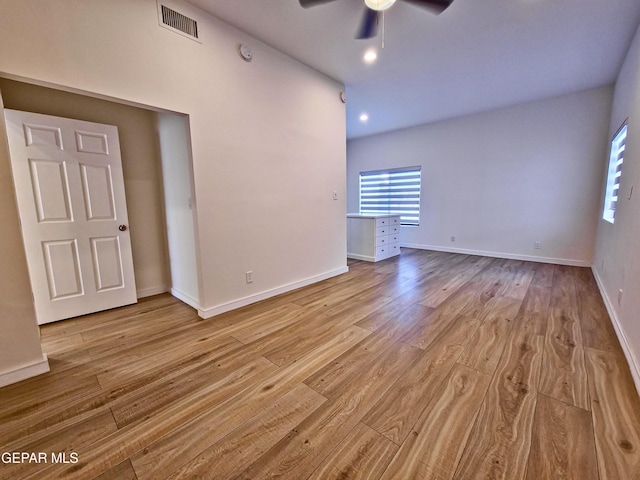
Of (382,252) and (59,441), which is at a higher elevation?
(382,252)

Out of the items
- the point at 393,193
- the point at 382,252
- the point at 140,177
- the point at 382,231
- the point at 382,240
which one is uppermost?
the point at 140,177

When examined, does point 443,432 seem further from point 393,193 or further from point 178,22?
point 393,193

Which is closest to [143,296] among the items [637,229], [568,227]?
[637,229]

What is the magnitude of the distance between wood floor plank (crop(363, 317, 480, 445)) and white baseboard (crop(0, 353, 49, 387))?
214 cm

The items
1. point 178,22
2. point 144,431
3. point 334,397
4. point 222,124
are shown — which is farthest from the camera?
point 222,124

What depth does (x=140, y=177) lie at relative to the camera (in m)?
3.13

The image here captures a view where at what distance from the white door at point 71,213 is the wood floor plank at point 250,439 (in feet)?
7.71

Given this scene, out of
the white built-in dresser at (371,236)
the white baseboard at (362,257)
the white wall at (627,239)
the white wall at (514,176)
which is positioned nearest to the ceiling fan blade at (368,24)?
the white wall at (627,239)

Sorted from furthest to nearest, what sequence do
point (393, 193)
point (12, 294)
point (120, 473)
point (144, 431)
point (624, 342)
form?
point (393, 193) → point (624, 342) → point (12, 294) → point (144, 431) → point (120, 473)

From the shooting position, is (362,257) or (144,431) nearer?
(144,431)

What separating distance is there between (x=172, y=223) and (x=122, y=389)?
75.9 inches

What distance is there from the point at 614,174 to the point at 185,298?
5471mm

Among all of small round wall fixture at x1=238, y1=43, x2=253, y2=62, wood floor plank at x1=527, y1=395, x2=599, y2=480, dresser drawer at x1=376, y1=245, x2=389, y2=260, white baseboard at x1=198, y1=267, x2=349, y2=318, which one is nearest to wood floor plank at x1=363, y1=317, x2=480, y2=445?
wood floor plank at x1=527, y1=395, x2=599, y2=480

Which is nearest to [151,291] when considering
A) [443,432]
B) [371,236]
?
[443,432]
